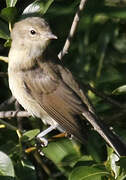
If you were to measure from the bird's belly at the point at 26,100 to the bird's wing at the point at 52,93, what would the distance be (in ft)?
0.17

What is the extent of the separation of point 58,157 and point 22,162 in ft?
2.65

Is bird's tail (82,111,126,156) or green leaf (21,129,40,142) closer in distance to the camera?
green leaf (21,129,40,142)

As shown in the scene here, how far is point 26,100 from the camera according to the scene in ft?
18.4

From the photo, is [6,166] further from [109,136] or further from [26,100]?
[26,100]

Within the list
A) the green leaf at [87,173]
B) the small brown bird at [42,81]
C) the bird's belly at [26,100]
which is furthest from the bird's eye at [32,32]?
the green leaf at [87,173]

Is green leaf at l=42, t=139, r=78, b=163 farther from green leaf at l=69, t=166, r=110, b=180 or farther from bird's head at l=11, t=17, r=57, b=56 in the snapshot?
green leaf at l=69, t=166, r=110, b=180

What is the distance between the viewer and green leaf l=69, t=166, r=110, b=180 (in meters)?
4.36

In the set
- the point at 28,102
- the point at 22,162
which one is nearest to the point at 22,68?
the point at 28,102

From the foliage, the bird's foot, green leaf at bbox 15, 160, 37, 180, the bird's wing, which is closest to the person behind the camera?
green leaf at bbox 15, 160, 37, 180

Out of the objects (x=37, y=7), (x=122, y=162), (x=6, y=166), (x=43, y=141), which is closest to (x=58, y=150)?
(x=43, y=141)

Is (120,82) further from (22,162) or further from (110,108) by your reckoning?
(22,162)

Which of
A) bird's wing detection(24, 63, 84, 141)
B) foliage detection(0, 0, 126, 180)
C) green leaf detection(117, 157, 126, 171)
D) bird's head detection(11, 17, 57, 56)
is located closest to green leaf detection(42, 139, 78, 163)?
foliage detection(0, 0, 126, 180)

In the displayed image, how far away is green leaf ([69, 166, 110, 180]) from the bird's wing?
1103mm

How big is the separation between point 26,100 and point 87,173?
1.42m
